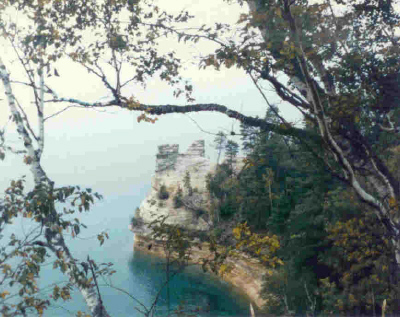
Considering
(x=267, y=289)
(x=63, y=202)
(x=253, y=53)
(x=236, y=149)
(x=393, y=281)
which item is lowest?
(x=267, y=289)

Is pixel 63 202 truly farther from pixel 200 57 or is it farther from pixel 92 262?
pixel 200 57

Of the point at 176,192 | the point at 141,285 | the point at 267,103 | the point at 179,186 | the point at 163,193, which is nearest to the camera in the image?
the point at 267,103

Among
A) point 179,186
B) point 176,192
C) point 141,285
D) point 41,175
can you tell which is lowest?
point 141,285

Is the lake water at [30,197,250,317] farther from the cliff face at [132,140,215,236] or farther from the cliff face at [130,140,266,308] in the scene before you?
the cliff face at [132,140,215,236]

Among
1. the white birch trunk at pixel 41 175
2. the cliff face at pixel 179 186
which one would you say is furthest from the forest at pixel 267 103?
the cliff face at pixel 179 186

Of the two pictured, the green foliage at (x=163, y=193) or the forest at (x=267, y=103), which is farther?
the green foliage at (x=163, y=193)

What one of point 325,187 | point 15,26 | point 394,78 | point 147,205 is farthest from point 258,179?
point 15,26

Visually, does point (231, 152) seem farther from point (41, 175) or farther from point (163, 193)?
point (41, 175)

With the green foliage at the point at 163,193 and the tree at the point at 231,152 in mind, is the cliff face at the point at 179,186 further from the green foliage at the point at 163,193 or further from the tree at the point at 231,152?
the tree at the point at 231,152

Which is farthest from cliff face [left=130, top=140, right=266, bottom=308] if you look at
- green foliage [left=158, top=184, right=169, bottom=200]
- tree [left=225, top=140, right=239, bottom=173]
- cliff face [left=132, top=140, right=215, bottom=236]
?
tree [left=225, top=140, right=239, bottom=173]

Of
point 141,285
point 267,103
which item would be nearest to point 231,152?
point 141,285

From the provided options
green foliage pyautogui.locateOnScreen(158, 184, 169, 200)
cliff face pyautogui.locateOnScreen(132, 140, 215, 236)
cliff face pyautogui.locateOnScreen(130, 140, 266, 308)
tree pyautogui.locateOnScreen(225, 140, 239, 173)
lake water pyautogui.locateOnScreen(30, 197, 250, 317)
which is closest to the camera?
lake water pyautogui.locateOnScreen(30, 197, 250, 317)
